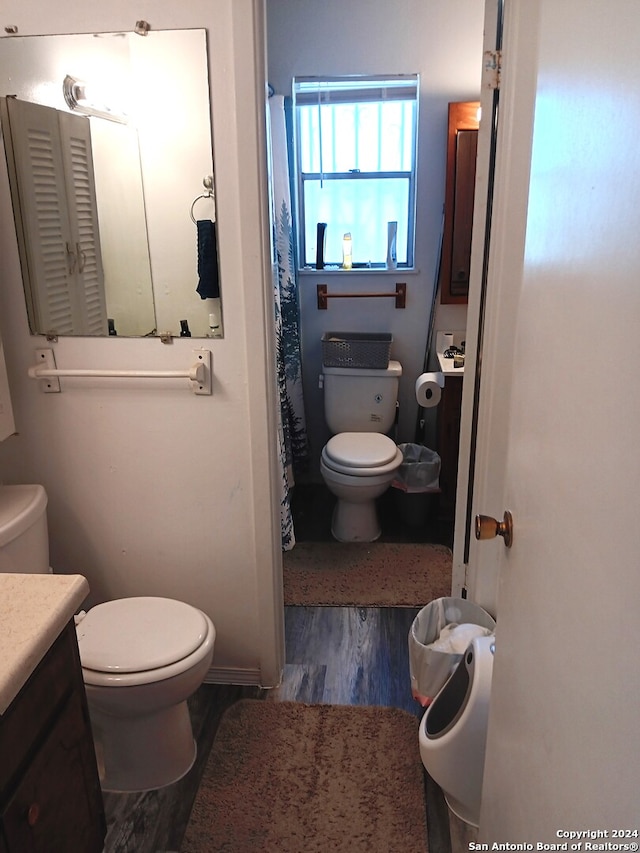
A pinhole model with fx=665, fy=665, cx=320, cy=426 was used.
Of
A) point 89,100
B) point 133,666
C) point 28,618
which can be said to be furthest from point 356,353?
point 28,618

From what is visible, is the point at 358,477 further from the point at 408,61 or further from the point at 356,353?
the point at 408,61

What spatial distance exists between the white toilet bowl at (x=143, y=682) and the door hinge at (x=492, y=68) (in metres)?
1.65

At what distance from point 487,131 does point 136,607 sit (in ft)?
5.42

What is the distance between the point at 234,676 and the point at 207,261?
1.33 meters

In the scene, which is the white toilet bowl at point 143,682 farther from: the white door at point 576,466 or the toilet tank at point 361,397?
the toilet tank at point 361,397

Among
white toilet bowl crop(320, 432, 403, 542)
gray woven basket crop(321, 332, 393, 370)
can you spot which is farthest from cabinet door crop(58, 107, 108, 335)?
gray woven basket crop(321, 332, 393, 370)

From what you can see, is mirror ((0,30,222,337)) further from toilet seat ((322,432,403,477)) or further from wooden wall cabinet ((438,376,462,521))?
wooden wall cabinet ((438,376,462,521))

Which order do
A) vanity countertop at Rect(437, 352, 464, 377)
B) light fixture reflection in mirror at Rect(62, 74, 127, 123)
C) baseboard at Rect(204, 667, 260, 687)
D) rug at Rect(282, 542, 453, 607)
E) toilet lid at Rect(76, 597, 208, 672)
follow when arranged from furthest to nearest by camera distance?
vanity countertop at Rect(437, 352, 464, 377)
rug at Rect(282, 542, 453, 607)
baseboard at Rect(204, 667, 260, 687)
light fixture reflection in mirror at Rect(62, 74, 127, 123)
toilet lid at Rect(76, 597, 208, 672)

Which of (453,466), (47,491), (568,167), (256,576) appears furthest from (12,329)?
(453,466)

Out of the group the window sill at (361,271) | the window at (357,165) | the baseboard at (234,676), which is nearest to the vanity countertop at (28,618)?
the baseboard at (234,676)

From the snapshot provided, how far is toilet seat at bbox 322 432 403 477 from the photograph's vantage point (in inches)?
115

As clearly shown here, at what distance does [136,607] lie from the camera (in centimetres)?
187

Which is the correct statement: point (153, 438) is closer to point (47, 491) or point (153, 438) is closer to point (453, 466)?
point (47, 491)

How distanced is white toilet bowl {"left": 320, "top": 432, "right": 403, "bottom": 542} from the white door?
1.76 metres
